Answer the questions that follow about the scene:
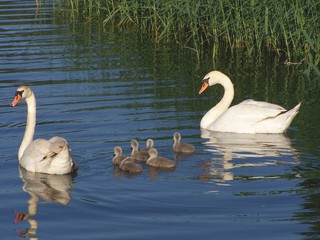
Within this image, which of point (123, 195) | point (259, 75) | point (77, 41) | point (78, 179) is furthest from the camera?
point (77, 41)

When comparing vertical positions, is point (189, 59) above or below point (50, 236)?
above

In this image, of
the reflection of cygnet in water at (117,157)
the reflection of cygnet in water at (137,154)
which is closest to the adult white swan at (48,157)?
the reflection of cygnet in water at (117,157)

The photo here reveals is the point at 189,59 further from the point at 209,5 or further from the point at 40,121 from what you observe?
the point at 40,121

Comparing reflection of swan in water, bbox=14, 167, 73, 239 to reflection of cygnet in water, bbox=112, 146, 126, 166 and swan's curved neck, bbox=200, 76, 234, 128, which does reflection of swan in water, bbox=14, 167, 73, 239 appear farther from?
swan's curved neck, bbox=200, 76, 234, 128

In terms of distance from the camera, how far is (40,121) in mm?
13711

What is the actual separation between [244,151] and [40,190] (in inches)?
110

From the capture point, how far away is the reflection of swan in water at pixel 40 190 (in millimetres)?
9446

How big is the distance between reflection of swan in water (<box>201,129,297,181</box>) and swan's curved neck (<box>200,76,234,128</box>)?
212mm

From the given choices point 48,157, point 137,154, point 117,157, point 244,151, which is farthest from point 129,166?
point 244,151

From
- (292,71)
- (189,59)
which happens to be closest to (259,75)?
(292,71)

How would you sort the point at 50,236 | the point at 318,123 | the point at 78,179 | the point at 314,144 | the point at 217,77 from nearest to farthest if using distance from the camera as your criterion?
the point at 50,236 < the point at 78,179 < the point at 314,144 < the point at 318,123 < the point at 217,77

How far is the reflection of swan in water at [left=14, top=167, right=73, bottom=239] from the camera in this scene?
9.45 m

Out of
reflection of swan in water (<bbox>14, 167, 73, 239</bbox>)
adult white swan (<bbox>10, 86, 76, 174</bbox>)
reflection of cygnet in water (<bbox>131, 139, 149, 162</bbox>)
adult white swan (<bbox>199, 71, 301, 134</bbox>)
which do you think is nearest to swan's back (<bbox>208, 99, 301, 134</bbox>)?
adult white swan (<bbox>199, 71, 301, 134</bbox>)

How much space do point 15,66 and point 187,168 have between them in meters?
7.52
